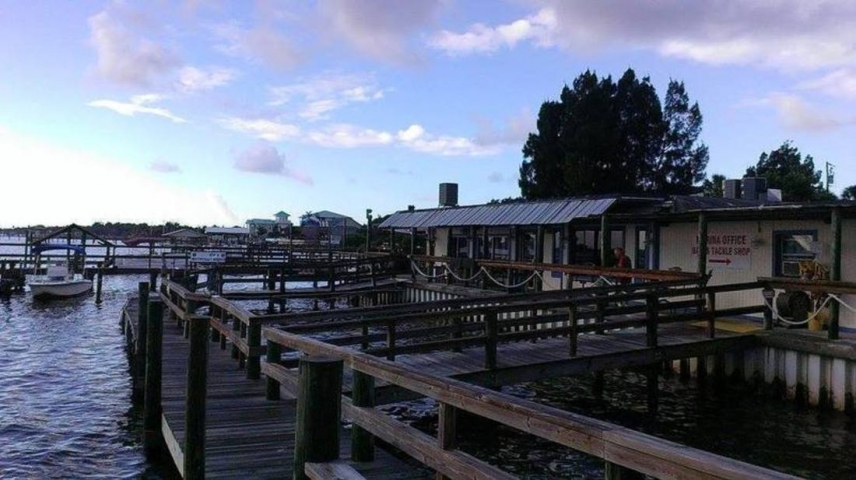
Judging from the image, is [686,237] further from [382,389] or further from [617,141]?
[617,141]

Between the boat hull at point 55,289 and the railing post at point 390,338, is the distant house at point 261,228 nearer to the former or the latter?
the boat hull at point 55,289

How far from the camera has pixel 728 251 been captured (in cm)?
1842

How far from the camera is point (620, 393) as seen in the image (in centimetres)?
1485

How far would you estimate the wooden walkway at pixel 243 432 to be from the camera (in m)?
6.54

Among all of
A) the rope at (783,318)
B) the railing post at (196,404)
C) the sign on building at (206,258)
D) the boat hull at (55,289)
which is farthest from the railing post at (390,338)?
the sign on building at (206,258)

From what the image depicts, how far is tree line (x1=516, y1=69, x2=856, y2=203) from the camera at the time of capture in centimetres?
4888

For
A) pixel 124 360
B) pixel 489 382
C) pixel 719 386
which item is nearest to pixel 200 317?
pixel 489 382

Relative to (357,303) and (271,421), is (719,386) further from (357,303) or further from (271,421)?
(357,303)

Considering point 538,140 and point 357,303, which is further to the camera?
point 538,140

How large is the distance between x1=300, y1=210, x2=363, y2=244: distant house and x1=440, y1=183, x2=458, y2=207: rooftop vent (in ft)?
171

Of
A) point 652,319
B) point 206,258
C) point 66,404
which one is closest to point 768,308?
point 652,319

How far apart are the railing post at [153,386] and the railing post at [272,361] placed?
1.77 meters

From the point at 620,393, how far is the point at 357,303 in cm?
1854

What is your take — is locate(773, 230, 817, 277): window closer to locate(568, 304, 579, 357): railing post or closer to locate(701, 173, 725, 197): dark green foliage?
locate(568, 304, 579, 357): railing post
